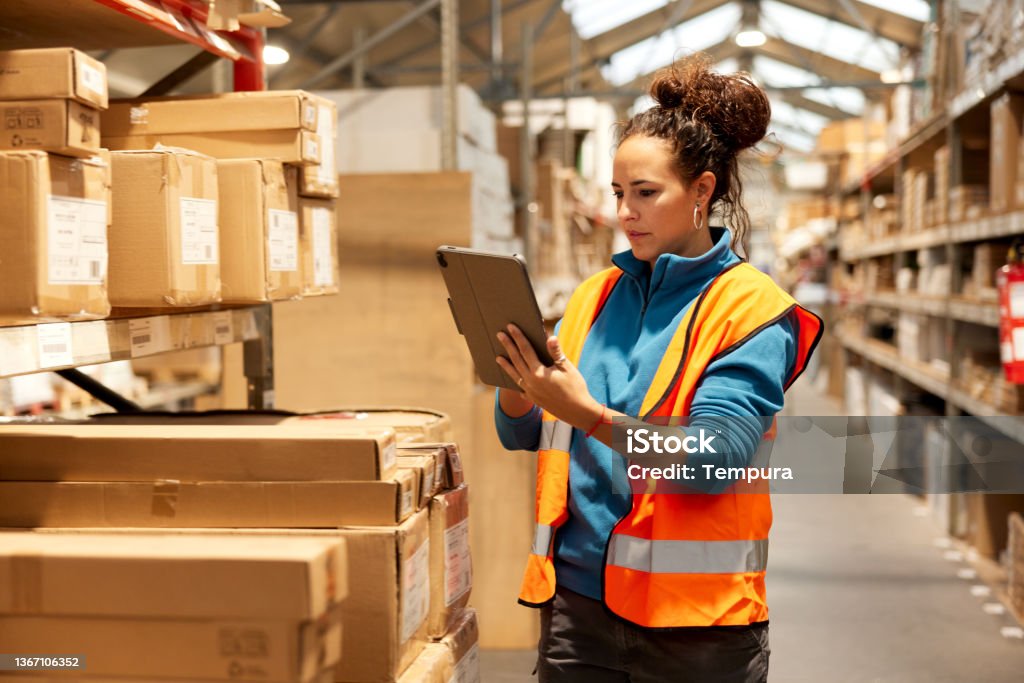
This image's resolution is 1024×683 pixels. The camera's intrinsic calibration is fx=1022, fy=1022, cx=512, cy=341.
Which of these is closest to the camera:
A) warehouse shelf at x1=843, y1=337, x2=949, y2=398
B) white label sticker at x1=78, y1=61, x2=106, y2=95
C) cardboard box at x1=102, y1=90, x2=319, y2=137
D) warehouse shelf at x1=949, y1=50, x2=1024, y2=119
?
white label sticker at x1=78, y1=61, x2=106, y2=95

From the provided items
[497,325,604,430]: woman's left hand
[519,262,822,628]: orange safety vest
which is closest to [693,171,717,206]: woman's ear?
[519,262,822,628]: orange safety vest

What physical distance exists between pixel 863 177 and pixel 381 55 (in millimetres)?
5031

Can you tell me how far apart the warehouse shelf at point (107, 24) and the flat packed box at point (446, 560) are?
103 centimetres

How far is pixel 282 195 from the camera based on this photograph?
82.7 inches

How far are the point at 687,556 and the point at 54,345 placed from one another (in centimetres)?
104

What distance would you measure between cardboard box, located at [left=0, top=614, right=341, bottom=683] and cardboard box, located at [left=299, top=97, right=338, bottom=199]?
122 centimetres

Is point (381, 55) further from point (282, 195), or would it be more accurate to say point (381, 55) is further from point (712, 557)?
point (712, 557)

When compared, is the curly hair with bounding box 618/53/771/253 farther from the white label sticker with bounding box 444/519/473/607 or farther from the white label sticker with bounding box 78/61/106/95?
the white label sticker with bounding box 78/61/106/95

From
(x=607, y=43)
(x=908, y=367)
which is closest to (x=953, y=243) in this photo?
(x=908, y=367)

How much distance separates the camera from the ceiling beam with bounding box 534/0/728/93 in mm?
14555

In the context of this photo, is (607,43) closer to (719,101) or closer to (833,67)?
(833,67)

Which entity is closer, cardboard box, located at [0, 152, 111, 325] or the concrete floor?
cardboard box, located at [0, 152, 111, 325]

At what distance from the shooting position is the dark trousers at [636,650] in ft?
5.35

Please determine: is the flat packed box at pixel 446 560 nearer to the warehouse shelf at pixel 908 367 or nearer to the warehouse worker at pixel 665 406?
the warehouse worker at pixel 665 406
